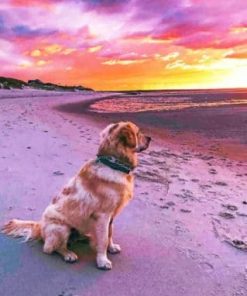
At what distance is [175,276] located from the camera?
388cm

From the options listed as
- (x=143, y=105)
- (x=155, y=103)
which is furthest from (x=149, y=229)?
(x=155, y=103)

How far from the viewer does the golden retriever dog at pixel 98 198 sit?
3996mm

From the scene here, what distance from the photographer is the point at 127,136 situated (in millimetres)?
4082

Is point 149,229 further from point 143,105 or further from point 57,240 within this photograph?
point 143,105

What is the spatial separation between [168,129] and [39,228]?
1277 centimetres

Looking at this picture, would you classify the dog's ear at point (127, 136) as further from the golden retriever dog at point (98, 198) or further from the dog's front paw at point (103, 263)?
the dog's front paw at point (103, 263)

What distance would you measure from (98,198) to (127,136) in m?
0.66

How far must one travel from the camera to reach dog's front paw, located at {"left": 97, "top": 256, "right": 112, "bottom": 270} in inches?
157

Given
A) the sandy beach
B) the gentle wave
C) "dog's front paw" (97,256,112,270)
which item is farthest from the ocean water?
"dog's front paw" (97,256,112,270)

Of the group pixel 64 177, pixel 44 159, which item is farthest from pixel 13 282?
pixel 44 159

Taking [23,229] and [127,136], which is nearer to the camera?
[127,136]

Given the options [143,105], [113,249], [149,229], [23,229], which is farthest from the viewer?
[143,105]

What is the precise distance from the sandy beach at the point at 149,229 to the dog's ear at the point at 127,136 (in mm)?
1190

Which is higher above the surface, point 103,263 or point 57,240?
point 57,240
